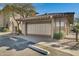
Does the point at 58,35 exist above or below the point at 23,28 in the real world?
below

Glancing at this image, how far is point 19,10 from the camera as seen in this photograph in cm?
347

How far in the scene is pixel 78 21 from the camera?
3.41 metres

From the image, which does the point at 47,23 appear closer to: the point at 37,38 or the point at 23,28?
the point at 37,38

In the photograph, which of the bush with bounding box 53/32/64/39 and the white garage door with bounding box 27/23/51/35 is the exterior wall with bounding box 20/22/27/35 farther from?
the bush with bounding box 53/32/64/39

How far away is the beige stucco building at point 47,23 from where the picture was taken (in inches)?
135

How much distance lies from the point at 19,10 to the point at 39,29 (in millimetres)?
427

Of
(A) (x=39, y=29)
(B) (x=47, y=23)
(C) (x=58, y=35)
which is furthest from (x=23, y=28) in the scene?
(C) (x=58, y=35)

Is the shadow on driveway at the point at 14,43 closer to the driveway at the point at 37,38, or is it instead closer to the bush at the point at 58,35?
the driveway at the point at 37,38

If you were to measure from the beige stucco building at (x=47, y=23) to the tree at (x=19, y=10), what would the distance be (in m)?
0.08

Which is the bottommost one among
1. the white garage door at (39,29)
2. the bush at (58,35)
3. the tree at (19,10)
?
the bush at (58,35)

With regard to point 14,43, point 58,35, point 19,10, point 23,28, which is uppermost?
point 19,10

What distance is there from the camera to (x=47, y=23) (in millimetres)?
3480

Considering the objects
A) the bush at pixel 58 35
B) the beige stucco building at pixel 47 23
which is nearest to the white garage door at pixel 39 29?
the beige stucco building at pixel 47 23

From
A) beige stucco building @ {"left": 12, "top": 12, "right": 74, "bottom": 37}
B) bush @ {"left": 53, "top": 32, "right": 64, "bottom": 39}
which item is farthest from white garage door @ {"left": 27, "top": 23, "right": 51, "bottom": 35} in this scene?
bush @ {"left": 53, "top": 32, "right": 64, "bottom": 39}
